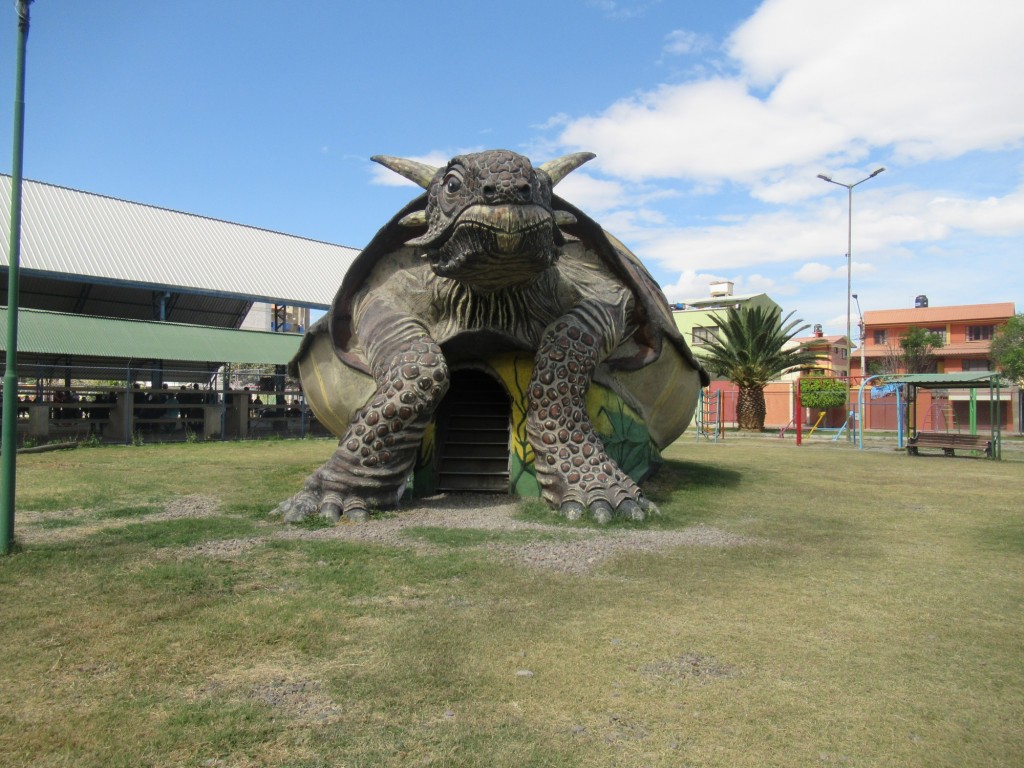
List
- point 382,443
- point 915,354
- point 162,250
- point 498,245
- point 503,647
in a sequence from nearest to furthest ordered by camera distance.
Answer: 1. point 503,647
2. point 498,245
3. point 382,443
4. point 162,250
5. point 915,354

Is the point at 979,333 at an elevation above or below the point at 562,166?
above

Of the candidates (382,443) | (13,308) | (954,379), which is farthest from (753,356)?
(13,308)

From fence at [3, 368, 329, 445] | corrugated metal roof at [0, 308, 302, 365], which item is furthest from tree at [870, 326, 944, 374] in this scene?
corrugated metal roof at [0, 308, 302, 365]

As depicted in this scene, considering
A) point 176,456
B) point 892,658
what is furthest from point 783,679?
point 176,456

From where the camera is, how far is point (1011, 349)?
3183 cm

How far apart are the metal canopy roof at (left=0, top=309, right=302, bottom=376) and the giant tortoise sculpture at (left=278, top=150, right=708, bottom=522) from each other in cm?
1115

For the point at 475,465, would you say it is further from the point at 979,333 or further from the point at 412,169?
the point at 979,333

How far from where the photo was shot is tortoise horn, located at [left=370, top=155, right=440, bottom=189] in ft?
27.2

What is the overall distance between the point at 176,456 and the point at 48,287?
1220cm

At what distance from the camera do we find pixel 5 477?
5.40 meters

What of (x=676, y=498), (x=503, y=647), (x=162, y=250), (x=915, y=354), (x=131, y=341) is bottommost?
(x=503, y=647)

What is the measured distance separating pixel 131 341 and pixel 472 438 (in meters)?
13.8

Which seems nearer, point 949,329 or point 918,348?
point 918,348

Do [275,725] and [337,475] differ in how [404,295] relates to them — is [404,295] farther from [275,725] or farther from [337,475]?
[275,725]
